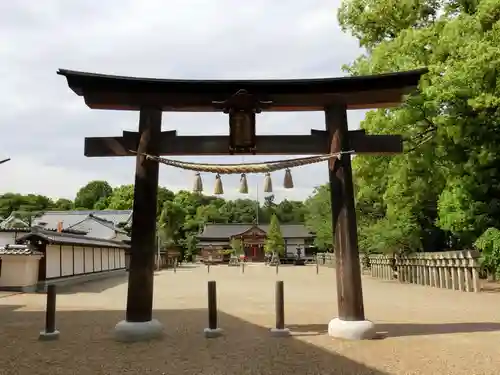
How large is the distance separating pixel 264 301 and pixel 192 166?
23.4 feet

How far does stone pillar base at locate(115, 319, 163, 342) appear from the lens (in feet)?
24.6

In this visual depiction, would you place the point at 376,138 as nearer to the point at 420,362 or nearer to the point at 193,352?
the point at 420,362

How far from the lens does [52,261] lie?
2111 centimetres

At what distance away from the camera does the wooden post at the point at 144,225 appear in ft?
25.5

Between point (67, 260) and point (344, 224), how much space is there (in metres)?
19.2

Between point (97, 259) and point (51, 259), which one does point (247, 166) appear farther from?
point (97, 259)

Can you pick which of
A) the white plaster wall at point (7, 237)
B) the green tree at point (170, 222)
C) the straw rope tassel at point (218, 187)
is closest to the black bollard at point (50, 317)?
the straw rope tassel at point (218, 187)

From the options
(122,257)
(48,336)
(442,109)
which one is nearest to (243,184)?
(48,336)

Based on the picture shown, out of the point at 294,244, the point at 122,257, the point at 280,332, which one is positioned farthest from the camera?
the point at 294,244

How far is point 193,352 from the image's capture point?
6.72 m

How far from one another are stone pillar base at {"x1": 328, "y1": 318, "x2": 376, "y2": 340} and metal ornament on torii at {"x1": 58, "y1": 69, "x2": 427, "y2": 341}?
7 cm

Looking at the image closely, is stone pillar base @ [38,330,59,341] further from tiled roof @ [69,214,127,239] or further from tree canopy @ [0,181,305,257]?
tiled roof @ [69,214,127,239]

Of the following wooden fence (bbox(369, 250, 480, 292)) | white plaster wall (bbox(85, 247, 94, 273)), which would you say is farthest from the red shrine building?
wooden fence (bbox(369, 250, 480, 292))

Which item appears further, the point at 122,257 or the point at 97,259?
the point at 122,257
